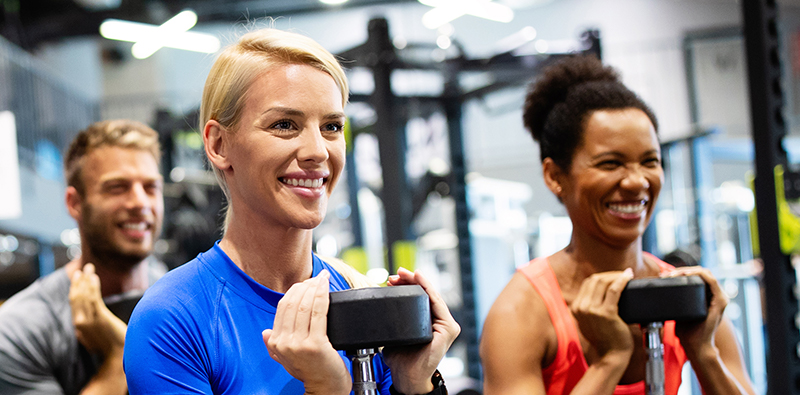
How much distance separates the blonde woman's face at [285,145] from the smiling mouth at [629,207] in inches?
34.8

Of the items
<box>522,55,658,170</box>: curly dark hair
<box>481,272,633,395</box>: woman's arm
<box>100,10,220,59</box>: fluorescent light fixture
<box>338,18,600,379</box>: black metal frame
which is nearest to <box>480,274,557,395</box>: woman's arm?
<box>481,272,633,395</box>: woman's arm

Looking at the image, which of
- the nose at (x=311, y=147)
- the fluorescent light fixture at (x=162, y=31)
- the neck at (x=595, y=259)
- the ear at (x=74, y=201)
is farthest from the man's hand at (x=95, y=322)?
the fluorescent light fixture at (x=162, y=31)

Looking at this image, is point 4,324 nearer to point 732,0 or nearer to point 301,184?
point 301,184

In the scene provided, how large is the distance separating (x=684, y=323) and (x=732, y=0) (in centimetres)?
893

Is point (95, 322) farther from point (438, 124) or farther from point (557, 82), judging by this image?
point (438, 124)

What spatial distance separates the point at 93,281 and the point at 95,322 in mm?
136

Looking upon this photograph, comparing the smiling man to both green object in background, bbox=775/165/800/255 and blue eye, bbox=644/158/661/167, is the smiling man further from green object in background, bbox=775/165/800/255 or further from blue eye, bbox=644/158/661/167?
green object in background, bbox=775/165/800/255

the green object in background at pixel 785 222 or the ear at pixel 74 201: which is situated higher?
the ear at pixel 74 201

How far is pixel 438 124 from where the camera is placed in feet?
27.5

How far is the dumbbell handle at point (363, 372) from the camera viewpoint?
1.08 metres

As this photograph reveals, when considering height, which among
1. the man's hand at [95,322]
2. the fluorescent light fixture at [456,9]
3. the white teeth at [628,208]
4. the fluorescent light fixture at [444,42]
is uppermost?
the fluorescent light fixture at [456,9]

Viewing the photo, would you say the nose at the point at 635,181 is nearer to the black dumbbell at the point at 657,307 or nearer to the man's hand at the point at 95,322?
the black dumbbell at the point at 657,307

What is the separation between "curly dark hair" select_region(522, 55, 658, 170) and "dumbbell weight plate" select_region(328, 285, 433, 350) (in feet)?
3.08

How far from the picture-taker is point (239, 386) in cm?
110
